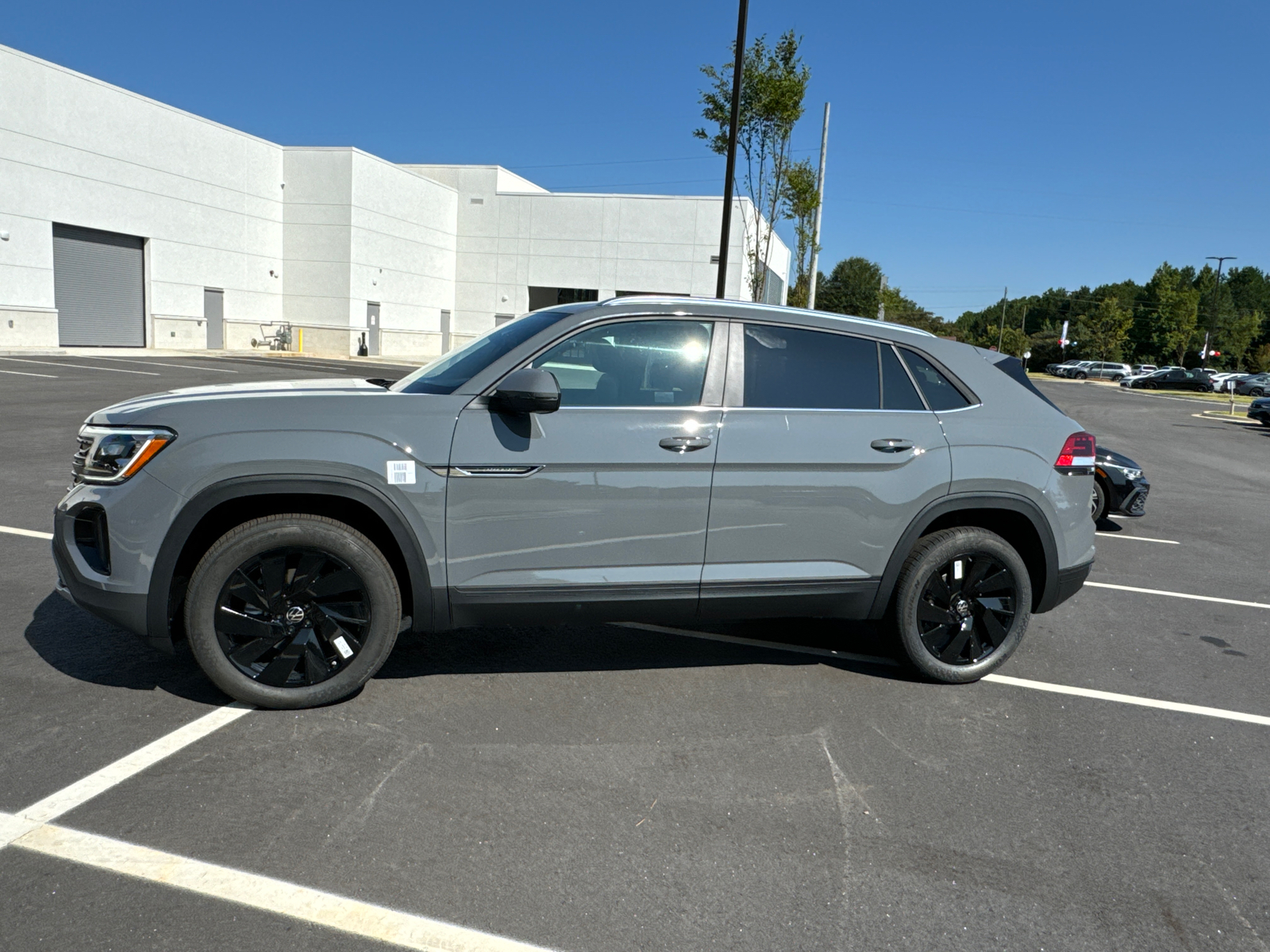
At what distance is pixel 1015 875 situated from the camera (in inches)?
116

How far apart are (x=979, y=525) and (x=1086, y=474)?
58 centimetres

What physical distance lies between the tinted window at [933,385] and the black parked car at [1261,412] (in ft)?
92.3

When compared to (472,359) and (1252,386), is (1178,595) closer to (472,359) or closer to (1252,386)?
(472,359)

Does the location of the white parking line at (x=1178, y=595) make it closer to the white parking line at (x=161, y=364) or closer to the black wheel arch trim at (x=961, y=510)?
the black wheel arch trim at (x=961, y=510)

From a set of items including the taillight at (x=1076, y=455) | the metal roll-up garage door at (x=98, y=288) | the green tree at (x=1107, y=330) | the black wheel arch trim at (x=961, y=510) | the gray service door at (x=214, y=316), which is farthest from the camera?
the green tree at (x=1107, y=330)

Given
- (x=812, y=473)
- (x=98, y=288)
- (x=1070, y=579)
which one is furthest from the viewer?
(x=98, y=288)

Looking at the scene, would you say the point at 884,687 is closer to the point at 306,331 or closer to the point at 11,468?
the point at 11,468

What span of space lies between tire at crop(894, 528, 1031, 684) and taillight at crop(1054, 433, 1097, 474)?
475 mm

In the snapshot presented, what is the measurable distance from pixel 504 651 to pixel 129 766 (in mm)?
1830

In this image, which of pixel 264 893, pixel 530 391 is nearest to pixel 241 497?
pixel 530 391

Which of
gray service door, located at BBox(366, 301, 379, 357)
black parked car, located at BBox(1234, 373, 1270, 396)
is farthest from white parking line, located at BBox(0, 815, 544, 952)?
black parked car, located at BBox(1234, 373, 1270, 396)

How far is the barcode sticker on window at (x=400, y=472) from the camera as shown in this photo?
3650 millimetres

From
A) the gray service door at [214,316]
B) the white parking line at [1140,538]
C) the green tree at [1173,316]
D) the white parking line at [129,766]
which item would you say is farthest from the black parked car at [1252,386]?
the white parking line at [129,766]

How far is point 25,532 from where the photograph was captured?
643 cm
